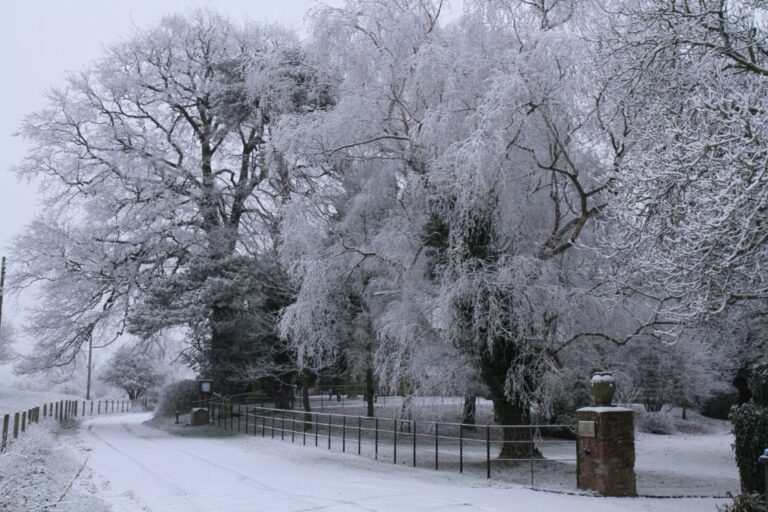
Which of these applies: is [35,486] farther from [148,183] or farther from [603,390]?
[148,183]

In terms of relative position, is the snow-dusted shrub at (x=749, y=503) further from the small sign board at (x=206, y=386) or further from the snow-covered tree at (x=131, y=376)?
the snow-covered tree at (x=131, y=376)

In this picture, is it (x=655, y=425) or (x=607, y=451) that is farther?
(x=655, y=425)

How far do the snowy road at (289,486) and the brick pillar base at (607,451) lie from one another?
502mm

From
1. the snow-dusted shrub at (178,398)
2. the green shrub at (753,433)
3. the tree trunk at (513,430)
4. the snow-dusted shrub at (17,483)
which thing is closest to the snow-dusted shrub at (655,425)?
the tree trunk at (513,430)

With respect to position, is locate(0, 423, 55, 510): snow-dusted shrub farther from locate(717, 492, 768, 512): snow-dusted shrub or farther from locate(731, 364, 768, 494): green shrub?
locate(731, 364, 768, 494): green shrub

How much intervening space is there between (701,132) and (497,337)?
7452 mm

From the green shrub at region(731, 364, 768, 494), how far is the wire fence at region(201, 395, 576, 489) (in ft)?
12.0

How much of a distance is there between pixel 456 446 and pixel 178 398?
54.8ft

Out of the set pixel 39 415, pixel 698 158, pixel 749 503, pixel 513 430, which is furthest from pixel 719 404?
pixel 39 415

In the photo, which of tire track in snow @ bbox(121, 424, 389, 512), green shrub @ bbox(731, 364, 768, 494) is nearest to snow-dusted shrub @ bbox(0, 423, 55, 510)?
tire track in snow @ bbox(121, 424, 389, 512)

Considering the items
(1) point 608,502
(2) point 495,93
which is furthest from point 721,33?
(1) point 608,502

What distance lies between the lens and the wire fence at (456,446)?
49.2ft

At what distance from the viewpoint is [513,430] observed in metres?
16.7

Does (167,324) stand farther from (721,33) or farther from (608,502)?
(721,33)
